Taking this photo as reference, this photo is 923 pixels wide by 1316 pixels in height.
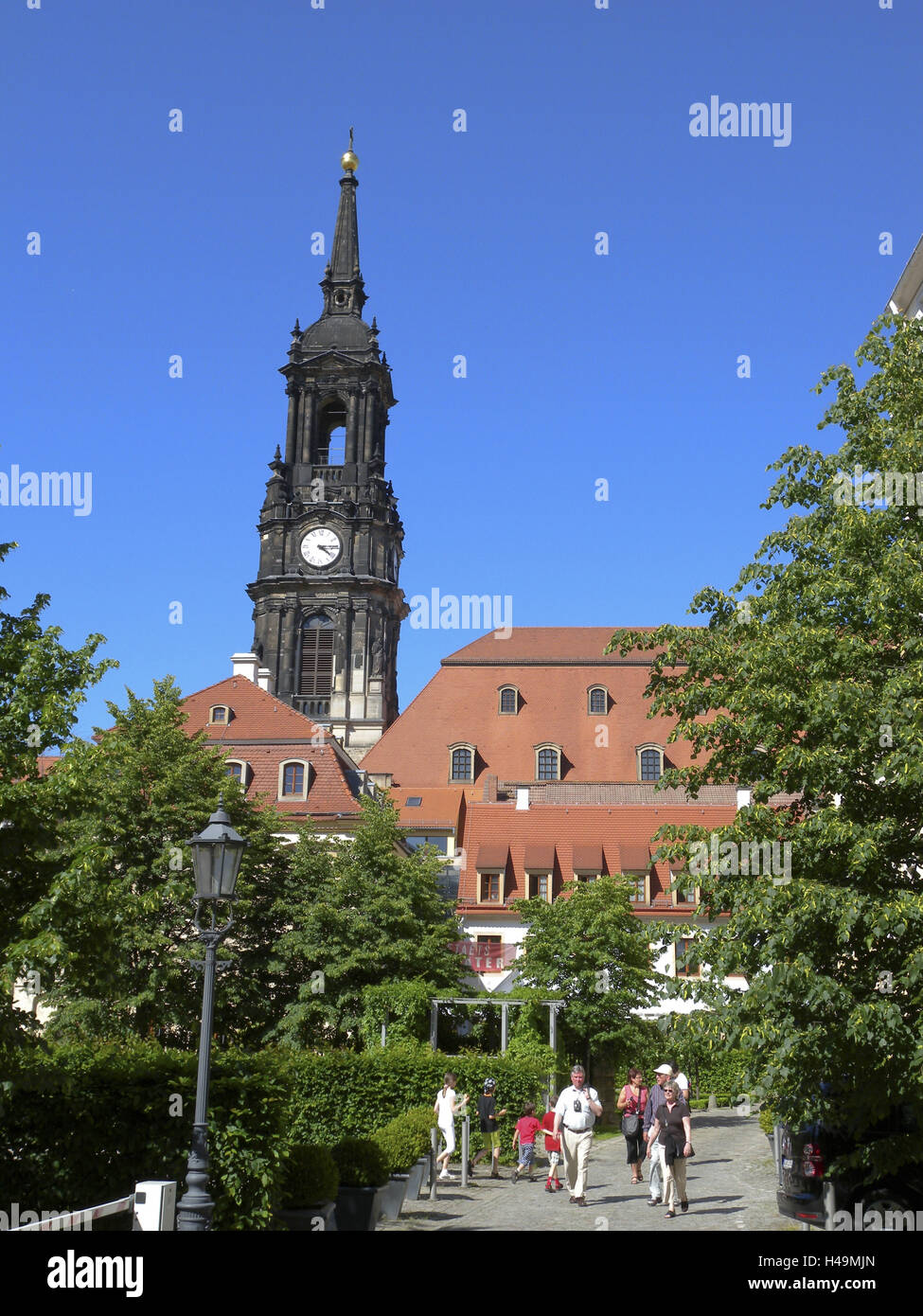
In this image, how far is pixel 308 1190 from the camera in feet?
48.9

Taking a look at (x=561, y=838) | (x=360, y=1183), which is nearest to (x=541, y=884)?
(x=561, y=838)

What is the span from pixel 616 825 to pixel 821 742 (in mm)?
36929

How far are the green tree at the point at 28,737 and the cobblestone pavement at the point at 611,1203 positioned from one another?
5.98 metres

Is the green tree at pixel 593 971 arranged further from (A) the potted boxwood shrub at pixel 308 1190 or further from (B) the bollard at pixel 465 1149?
(A) the potted boxwood shrub at pixel 308 1190

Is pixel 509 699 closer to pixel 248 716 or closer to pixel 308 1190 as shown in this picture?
pixel 248 716

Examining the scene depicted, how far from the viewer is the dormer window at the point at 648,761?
63031 millimetres

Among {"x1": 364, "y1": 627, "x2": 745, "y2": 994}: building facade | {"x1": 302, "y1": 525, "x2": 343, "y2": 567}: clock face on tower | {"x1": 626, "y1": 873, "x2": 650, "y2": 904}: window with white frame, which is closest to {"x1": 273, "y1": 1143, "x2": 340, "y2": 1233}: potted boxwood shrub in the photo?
{"x1": 364, "y1": 627, "x2": 745, "y2": 994}: building facade

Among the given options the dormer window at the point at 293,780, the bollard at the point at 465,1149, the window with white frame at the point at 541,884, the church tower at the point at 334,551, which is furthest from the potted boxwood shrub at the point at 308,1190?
the church tower at the point at 334,551

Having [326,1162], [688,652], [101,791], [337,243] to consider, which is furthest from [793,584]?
[337,243]

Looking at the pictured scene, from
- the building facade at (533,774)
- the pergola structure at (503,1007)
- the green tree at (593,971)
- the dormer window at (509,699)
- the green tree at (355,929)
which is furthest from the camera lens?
the dormer window at (509,699)

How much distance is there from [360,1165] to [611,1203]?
383 centimetres

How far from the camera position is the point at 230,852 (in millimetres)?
13484

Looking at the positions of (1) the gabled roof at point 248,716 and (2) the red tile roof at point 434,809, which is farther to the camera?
(2) the red tile roof at point 434,809

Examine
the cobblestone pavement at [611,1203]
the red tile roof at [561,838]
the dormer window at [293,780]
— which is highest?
the dormer window at [293,780]
